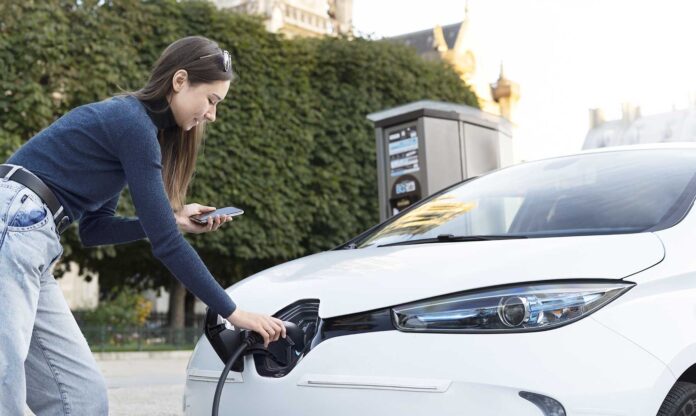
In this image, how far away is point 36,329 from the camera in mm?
2635

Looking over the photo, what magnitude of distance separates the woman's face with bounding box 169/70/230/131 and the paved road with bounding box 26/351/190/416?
414 centimetres

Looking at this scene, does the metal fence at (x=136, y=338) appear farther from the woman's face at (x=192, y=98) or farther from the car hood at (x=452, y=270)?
the woman's face at (x=192, y=98)

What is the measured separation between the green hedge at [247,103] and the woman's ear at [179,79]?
14.0 metres

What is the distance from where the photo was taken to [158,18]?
61.8 ft

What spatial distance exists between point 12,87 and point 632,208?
49.1 ft

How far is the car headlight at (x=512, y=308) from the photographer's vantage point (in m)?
2.41

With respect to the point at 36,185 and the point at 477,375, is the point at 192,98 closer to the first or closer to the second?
the point at 36,185

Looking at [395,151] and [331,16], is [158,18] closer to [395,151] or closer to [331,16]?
[395,151]

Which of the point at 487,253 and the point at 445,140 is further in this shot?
the point at 445,140

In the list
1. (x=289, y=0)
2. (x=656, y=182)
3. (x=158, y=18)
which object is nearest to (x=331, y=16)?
(x=289, y=0)

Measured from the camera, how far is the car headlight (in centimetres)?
241

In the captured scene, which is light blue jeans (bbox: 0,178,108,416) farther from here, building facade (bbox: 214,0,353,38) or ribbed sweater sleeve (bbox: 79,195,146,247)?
building facade (bbox: 214,0,353,38)

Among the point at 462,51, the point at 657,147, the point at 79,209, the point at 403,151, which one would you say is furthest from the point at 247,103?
the point at 462,51

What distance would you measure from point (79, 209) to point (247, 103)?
1728 centimetres
